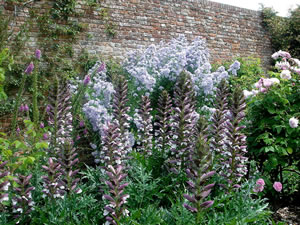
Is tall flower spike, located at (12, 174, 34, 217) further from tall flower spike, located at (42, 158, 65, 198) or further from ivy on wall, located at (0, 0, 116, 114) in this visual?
ivy on wall, located at (0, 0, 116, 114)

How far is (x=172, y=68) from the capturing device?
5.55 m

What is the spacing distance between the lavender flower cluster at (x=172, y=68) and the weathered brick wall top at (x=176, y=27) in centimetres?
107

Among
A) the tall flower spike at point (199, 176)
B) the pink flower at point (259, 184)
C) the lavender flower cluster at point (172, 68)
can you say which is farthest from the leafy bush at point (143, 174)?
the lavender flower cluster at point (172, 68)

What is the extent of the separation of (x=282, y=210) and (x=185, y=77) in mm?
2315

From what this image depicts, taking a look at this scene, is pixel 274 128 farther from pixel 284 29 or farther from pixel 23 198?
pixel 284 29

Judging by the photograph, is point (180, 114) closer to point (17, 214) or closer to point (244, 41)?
point (17, 214)

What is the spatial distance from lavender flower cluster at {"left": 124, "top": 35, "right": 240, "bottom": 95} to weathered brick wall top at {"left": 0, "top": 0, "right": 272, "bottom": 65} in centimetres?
107

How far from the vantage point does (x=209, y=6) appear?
9.20 metres

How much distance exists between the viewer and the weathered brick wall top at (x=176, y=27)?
686 centimetres

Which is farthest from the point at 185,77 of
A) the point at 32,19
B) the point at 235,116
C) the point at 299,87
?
the point at 32,19

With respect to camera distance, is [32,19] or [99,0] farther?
[99,0]

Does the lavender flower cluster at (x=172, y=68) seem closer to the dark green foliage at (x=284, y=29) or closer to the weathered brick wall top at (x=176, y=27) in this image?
the weathered brick wall top at (x=176, y=27)

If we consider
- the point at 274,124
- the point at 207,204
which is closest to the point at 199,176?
the point at 207,204

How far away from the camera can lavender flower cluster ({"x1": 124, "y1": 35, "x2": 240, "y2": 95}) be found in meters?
5.05
